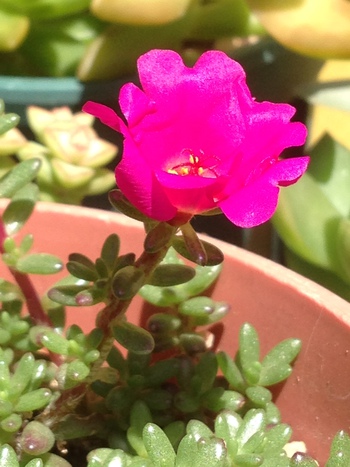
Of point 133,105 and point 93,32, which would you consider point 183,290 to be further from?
point 93,32

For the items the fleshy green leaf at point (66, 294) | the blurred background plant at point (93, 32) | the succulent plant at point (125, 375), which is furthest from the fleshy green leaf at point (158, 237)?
the blurred background plant at point (93, 32)

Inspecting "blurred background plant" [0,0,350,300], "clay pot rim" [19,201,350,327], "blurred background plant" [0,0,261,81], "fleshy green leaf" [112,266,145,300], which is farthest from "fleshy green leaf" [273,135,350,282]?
"fleshy green leaf" [112,266,145,300]

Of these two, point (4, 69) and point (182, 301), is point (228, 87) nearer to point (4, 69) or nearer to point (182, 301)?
point (182, 301)

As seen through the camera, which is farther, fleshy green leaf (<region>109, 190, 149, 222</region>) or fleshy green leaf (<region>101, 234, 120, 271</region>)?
fleshy green leaf (<region>101, 234, 120, 271</region>)

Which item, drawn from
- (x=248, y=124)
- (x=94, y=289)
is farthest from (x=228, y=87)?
(x=94, y=289)

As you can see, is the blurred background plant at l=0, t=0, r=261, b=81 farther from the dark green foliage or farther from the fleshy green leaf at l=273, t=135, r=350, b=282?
the dark green foliage

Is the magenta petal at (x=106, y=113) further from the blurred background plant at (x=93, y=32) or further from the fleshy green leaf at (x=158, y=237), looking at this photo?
the blurred background plant at (x=93, y=32)

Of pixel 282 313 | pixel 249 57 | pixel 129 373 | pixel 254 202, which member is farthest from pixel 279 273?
pixel 249 57
